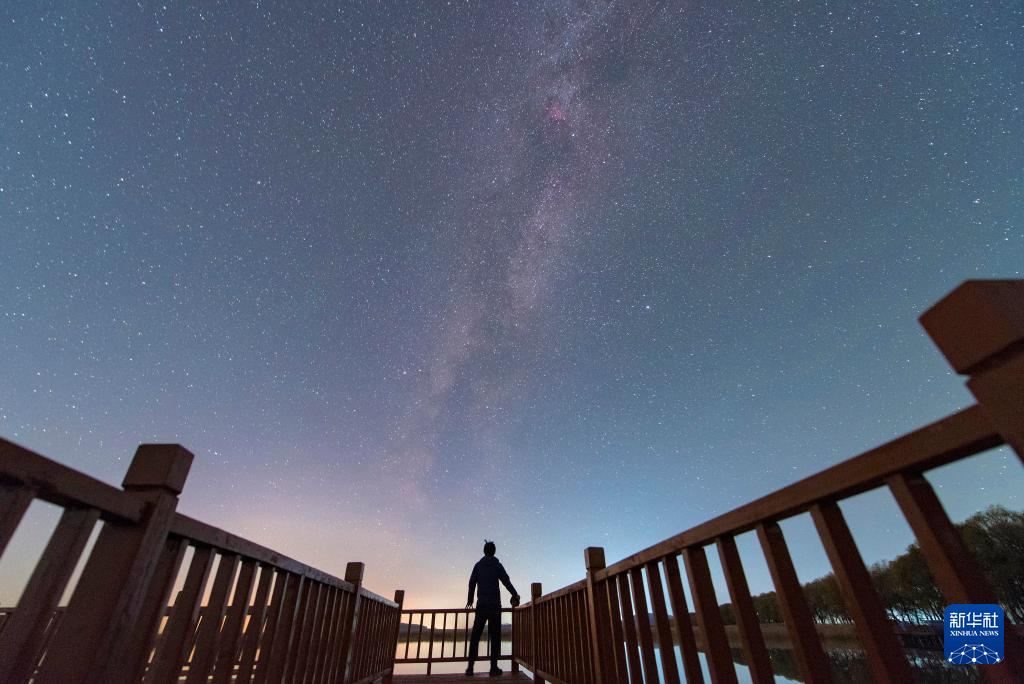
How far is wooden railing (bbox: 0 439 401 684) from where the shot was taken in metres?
1.08

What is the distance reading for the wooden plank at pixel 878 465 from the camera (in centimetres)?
80

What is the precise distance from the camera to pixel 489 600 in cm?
657

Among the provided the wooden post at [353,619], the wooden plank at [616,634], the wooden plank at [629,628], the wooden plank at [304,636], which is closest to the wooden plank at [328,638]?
the wooden plank at [304,636]

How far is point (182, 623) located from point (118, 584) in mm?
444

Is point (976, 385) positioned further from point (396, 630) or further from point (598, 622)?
point (396, 630)

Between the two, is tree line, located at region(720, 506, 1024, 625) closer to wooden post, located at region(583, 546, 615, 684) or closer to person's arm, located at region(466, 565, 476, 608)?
person's arm, located at region(466, 565, 476, 608)

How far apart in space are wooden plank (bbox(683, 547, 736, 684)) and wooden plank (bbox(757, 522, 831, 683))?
1.43ft

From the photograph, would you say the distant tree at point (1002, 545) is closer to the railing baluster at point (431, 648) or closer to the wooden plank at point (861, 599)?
the railing baluster at point (431, 648)

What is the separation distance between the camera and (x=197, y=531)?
66.7 inches

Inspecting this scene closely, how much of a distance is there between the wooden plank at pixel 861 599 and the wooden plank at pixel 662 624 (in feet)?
3.45

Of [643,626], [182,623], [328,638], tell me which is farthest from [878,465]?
[328,638]

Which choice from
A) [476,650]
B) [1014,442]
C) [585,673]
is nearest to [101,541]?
[1014,442]

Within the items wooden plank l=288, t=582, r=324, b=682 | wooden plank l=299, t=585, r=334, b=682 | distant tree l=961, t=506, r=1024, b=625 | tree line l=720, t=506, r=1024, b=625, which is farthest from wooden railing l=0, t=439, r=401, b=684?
distant tree l=961, t=506, r=1024, b=625

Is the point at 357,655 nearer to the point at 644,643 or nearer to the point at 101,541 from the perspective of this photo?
the point at 644,643
